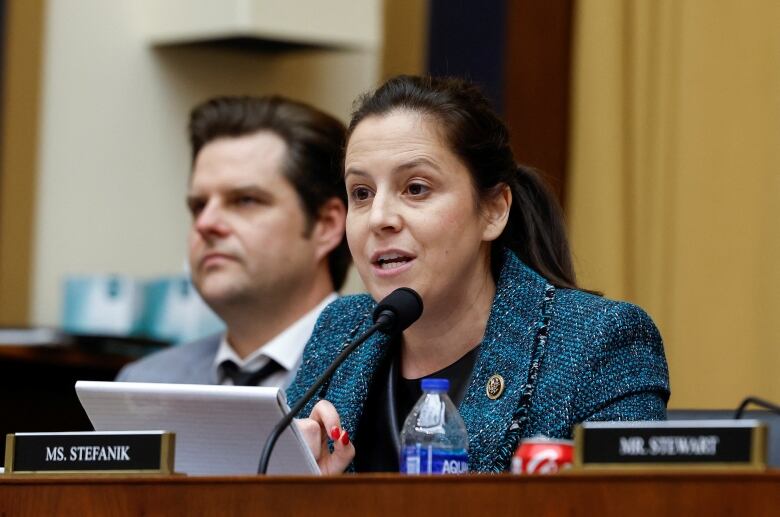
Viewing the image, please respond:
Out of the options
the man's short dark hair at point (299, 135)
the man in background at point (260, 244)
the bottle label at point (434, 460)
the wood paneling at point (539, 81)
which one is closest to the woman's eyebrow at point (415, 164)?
the bottle label at point (434, 460)

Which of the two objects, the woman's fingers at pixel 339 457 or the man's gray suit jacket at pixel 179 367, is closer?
the woman's fingers at pixel 339 457

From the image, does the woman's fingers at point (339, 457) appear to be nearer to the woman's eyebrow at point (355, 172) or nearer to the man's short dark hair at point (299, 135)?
the woman's eyebrow at point (355, 172)

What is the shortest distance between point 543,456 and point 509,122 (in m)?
2.30

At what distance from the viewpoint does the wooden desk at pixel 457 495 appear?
149 centimetres

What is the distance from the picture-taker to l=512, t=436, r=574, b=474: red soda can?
1685 mm

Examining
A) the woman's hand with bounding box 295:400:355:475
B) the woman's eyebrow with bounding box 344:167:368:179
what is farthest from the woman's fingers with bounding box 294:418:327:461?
the woman's eyebrow with bounding box 344:167:368:179

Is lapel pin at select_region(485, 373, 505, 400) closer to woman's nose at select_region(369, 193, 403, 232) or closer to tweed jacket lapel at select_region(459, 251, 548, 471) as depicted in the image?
tweed jacket lapel at select_region(459, 251, 548, 471)

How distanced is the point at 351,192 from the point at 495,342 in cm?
35

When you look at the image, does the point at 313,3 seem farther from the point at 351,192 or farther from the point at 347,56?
the point at 351,192

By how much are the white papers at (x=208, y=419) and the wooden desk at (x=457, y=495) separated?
29 cm

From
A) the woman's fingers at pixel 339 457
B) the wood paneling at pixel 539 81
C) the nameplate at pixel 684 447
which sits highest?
the wood paneling at pixel 539 81

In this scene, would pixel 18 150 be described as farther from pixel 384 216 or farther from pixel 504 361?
pixel 504 361

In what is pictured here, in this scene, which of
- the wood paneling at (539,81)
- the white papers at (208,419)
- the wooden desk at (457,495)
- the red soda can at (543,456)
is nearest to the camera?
the wooden desk at (457,495)

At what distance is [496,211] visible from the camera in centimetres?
257
